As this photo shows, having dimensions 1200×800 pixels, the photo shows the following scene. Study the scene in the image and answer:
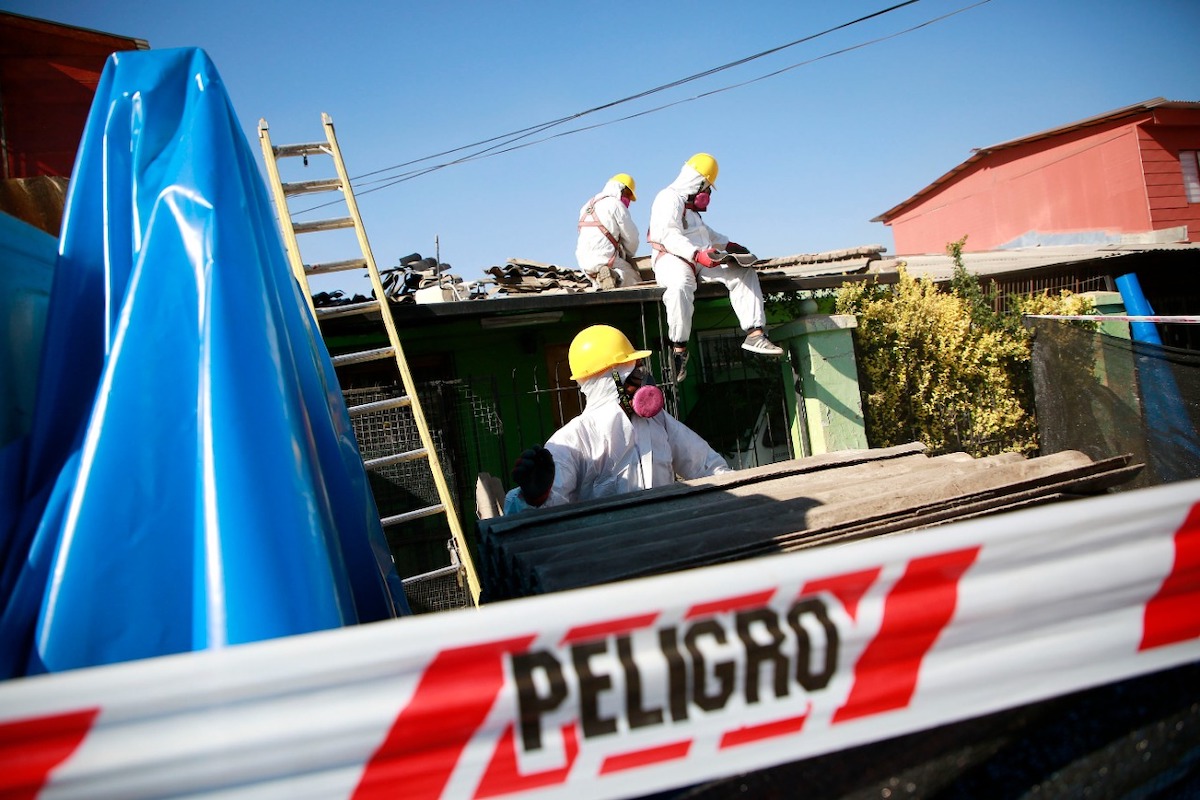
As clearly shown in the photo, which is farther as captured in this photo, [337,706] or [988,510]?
[988,510]

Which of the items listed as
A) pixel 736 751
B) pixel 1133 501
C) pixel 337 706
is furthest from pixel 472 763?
pixel 1133 501

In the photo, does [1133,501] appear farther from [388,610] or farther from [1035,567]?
[388,610]

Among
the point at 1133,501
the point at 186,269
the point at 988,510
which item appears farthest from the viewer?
the point at 988,510

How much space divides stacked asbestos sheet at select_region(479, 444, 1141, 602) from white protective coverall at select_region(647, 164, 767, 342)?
166 inches

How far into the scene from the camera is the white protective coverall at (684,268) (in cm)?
718

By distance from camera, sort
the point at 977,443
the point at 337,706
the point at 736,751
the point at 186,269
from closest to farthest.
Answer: the point at 337,706, the point at 736,751, the point at 186,269, the point at 977,443

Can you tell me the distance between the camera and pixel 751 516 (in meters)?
2.55

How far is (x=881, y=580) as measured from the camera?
1.28m

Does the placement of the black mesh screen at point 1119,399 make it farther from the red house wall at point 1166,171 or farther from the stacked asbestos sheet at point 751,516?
the red house wall at point 1166,171

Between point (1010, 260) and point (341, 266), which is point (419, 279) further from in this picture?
point (1010, 260)

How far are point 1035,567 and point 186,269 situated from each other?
178 centimetres

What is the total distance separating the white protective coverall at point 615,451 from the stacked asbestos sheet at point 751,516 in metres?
1.07

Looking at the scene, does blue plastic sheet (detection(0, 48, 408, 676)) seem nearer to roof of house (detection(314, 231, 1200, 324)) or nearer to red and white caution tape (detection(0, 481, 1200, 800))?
red and white caution tape (detection(0, 481, 1200, 800))

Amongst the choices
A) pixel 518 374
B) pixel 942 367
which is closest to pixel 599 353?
pixel 518 374
